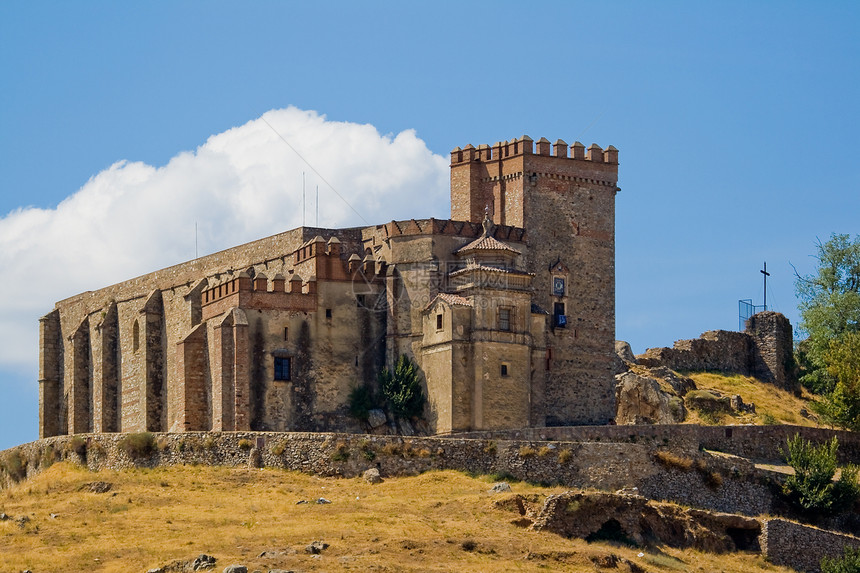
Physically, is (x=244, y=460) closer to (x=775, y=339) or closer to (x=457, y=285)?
(x=457, y=285)

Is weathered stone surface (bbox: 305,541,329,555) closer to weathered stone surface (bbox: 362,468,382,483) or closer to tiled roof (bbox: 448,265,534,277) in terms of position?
weathered stone surface (bbox: 362,468,382,483)

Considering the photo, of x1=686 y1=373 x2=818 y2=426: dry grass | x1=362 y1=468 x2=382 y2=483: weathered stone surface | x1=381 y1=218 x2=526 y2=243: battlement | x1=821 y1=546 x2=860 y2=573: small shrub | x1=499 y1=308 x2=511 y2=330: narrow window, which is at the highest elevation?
x1=381 y1=218 x2=526 y2=243: battlement

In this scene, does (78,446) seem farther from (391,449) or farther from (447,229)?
(447,229)

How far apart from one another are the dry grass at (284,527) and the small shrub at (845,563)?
212 centimetres

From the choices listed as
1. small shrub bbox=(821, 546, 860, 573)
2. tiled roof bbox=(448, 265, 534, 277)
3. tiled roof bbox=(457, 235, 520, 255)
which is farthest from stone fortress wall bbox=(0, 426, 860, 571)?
tiled roof bbox=(457, 235, 520, 255)

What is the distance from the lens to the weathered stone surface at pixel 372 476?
64625 millimetres

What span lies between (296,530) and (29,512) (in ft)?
39.2

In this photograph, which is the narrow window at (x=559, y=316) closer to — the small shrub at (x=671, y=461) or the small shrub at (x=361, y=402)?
the small shrub at (x=361, y=402)

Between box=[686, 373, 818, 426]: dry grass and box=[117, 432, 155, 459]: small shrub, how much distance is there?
31.1m

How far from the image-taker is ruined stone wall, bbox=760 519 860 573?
63688 millimetres

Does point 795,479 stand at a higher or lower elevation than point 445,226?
lower

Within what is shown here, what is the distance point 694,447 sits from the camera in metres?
69.6

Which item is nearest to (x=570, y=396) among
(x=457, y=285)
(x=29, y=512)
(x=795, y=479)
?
(x=457, y=285)

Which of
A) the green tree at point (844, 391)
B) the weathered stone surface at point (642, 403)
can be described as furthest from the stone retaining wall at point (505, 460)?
the weathered stone surface at point (642, 403)
